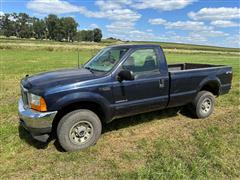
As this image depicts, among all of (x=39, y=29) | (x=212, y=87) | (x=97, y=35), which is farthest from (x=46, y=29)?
(x=212, y=87)

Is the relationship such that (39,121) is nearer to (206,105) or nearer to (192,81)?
(192,81)

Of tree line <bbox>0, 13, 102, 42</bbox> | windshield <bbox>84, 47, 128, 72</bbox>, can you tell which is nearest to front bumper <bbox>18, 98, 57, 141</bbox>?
windshield <bbox>84, 47, 128, 72</bbox>

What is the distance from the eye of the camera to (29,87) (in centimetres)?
457

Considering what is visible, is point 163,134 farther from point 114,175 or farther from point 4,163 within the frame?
point 4,163

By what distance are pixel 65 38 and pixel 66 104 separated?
112288mm

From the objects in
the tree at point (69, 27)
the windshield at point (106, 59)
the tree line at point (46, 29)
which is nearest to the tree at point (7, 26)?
the tree line at point (46, 29)

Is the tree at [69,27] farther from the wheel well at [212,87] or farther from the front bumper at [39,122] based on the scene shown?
the front bumper at [39,122]

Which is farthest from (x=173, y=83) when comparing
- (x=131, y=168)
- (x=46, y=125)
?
(x=46, y=125)

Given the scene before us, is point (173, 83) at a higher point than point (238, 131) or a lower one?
higher

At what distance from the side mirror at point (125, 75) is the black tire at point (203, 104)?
2.26 meters

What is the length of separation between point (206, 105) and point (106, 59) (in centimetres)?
281

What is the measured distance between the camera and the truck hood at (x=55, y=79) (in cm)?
445

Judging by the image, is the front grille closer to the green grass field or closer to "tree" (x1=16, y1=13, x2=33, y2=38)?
the green grass field

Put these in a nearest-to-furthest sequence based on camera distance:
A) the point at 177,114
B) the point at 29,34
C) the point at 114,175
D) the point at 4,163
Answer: the point at 114,175 < the point at 4,163 < the point at 177,114 < the point at 29,34
